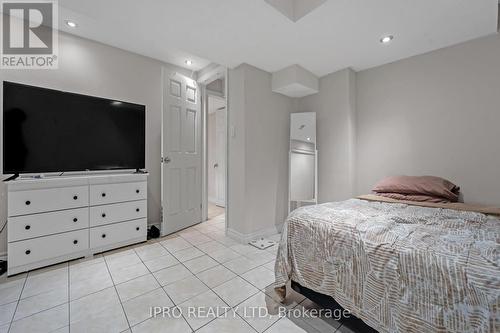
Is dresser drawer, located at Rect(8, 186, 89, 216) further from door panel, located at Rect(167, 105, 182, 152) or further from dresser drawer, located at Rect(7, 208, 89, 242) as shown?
door panel, located at Rect(167, 105, 182, 152)

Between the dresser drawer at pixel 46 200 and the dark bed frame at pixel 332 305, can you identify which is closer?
the dark bed frame at pixel 332 305

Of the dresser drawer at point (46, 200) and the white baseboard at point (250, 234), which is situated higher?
the dresser drawer at point (46, 200)

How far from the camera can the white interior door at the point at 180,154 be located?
2820 mm

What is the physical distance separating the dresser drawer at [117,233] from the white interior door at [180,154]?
0.31 metres

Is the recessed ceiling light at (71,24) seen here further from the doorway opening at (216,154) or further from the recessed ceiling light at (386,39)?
the recessed ceiling light at (386,39)

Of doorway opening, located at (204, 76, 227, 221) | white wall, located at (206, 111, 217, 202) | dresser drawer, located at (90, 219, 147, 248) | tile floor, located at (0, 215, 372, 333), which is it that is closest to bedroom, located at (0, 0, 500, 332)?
tile floor, located at (0, 215, 372, 333)

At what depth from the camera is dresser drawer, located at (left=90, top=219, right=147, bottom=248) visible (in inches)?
88.4

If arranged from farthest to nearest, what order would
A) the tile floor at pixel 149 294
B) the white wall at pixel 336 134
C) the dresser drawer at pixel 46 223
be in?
the white wall at pixel 336 134 < the dresser drawer at pixel 46 223 < the tile floor at pixel 149 294

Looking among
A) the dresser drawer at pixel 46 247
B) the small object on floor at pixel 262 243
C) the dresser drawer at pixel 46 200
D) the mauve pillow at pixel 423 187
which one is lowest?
the small object on floor at pixel 262 243

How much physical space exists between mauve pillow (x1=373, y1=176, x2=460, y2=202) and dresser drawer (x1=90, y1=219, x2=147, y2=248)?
2.86 m

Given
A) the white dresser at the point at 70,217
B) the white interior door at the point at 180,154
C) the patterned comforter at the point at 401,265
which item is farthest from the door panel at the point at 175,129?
the patterned comforter at the point at 401,265

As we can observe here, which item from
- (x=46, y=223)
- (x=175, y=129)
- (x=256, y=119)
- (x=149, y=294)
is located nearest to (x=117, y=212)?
(x=46, y=223)

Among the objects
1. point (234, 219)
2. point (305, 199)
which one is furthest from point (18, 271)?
point (305, 199)

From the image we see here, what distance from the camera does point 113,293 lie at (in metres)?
1.62
